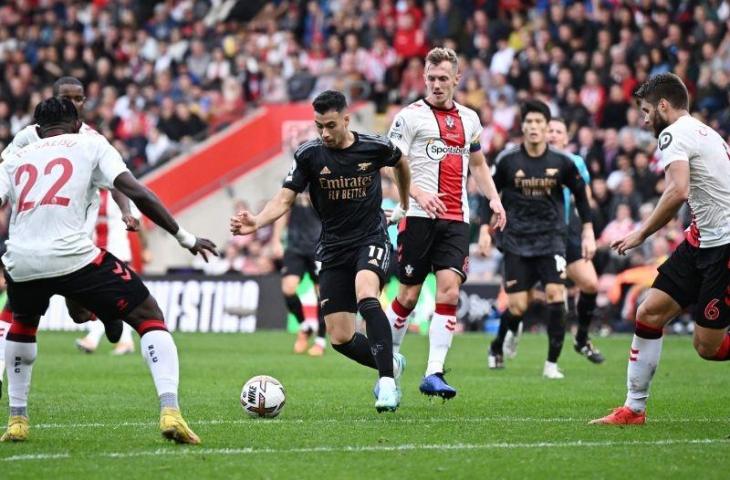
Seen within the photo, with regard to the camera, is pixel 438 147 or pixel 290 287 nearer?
pixel 438 147

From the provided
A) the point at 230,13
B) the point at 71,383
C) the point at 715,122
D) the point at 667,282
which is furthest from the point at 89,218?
the point at 230,13

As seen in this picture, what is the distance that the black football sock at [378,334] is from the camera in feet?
34.9

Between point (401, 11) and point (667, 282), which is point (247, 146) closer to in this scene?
point (401, 11)

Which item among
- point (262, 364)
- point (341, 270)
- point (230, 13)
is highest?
point (230, 13)

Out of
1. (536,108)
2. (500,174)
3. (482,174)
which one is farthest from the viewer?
(500,174)

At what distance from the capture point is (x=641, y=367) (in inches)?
393

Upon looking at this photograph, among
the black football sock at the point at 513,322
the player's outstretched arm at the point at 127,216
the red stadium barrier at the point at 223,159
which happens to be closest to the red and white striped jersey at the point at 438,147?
the player's outstretched arm at the point at 127,216

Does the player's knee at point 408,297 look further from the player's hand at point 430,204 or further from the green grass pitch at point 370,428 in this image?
the player's hand at point 430,204

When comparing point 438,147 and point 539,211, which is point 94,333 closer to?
point 539,211

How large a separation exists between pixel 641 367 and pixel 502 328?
6256 millimetres

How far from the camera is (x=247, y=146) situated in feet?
106

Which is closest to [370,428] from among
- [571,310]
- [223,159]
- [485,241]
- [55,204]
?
[55,204]

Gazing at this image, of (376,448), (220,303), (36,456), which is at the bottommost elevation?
(220,303)

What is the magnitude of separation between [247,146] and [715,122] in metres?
12.3
